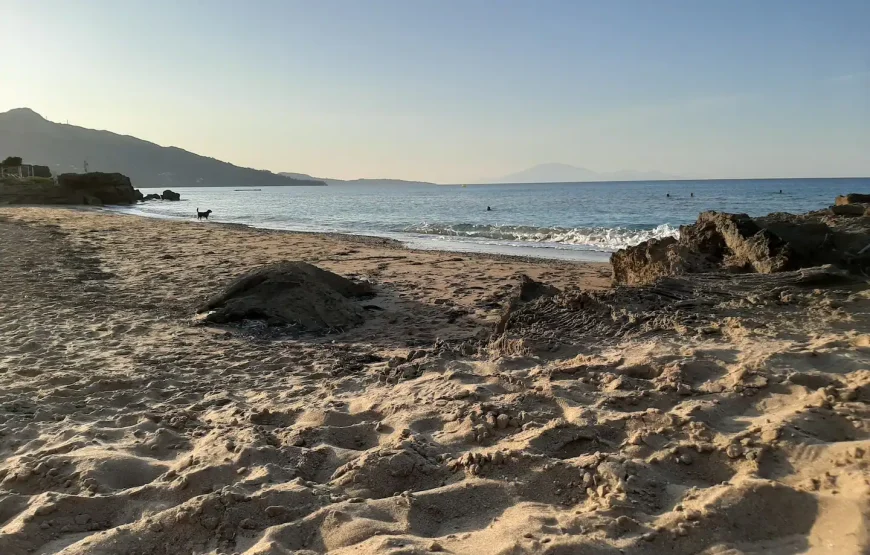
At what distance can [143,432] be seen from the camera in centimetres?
287

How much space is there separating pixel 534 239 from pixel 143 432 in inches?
591

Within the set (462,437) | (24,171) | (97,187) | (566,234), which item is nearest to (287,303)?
(462,437)

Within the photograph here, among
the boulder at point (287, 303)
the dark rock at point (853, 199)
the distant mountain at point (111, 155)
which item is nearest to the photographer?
the boulder at point (287, 303)

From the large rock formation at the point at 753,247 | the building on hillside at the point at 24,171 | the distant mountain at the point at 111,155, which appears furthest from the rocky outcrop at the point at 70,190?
the distant mountain at the point at 111,155

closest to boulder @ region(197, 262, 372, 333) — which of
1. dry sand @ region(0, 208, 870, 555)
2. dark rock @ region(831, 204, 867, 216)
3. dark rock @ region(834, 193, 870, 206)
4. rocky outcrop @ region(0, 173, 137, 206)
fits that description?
dry sand @ region(0, 208, 870, 555)

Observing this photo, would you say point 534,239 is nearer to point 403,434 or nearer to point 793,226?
point 793,226

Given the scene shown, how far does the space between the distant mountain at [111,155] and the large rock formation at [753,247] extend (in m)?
153

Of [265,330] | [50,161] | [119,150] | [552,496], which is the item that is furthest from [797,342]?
[119,150]

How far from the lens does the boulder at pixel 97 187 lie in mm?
38500

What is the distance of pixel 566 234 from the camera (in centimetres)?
1733

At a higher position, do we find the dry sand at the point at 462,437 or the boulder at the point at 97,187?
the boulder at the point at 97,187

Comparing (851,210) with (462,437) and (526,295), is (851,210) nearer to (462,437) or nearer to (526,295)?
(526,295)

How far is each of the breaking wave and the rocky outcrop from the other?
95.1 feet

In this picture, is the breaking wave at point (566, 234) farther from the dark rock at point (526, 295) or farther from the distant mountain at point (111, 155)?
the distant mountain at point (111, 155)
